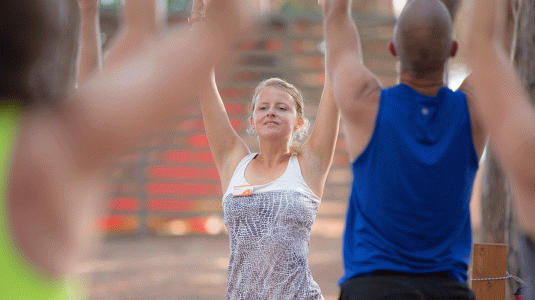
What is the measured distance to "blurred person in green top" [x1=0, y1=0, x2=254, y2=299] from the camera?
0.58 metres

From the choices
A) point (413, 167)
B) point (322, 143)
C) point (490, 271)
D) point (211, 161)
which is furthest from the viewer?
point (211, 161)

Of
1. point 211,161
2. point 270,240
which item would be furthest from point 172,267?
point 270,240

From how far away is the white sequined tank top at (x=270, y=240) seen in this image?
7.38ft

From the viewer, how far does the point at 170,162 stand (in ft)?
36.9

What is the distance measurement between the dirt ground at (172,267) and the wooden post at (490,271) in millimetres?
3597

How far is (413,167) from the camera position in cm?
138

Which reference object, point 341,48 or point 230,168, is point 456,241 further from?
point 230,168

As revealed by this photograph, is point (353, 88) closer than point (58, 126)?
No

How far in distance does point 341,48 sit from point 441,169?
470 millimetres

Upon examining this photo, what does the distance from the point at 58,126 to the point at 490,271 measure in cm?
209

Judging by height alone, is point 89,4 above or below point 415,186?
above

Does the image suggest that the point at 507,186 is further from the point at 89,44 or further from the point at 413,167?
the point at 89,44

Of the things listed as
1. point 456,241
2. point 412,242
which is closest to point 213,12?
point 412,242

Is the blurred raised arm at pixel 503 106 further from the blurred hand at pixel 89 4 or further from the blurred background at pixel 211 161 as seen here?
the blurred background at pixel 211 161
